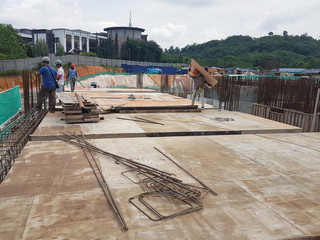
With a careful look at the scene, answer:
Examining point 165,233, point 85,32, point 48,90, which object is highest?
point 85,32

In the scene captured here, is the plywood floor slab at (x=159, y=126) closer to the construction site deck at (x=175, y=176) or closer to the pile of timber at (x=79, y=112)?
the construction site deck at (x=175, y=176)

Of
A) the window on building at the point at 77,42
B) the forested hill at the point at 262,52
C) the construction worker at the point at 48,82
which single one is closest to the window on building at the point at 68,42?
the window on building at the point at 77,42

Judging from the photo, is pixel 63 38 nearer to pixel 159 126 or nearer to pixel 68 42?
pixel 68 42

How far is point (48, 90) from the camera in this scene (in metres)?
8.81

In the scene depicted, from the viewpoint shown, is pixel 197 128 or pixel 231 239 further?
pixel 197 128

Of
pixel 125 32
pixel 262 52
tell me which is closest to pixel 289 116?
pixel 125 32

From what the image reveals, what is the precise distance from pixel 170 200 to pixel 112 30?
109875 millimetres

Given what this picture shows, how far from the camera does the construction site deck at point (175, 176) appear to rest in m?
2.75

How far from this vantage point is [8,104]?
31.1ft

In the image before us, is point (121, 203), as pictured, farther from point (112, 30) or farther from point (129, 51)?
point (112, 30)

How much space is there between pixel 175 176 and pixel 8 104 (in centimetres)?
780

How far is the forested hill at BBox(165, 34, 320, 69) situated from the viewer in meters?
85.1

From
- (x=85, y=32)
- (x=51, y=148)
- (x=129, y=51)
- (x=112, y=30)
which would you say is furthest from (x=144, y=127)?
(x=112, y=30)

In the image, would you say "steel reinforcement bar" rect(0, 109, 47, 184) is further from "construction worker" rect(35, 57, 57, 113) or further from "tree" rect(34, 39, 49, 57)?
"tree" rect(34, 39, 49, 57)
